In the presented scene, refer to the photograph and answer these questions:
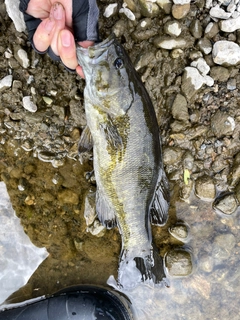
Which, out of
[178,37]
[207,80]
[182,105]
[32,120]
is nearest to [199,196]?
[182,105]

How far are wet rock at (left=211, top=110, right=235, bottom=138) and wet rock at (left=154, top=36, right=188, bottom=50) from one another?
698 mm

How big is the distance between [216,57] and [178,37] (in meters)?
0.38

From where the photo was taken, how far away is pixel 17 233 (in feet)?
11.0

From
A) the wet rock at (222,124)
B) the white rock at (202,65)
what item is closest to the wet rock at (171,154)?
the wet rock at (222,124)

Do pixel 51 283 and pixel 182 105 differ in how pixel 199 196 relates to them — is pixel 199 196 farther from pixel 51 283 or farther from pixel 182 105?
pixel 51 283

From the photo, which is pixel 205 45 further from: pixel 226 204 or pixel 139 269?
pixel 139 269

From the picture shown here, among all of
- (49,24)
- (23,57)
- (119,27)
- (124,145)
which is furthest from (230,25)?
(23,57)

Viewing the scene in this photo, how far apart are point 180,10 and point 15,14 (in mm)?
1451

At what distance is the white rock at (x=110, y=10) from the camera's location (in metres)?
2.78

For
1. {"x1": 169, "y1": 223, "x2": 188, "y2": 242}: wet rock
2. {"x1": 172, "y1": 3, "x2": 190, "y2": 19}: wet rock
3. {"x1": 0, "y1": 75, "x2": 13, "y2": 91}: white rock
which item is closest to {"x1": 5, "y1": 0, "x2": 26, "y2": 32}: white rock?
{"x1": 0, "y1": 75, "x2": 13, "y2": 91}: white rock

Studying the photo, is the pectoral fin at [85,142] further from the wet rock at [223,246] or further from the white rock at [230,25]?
the wet rock at [223,246]

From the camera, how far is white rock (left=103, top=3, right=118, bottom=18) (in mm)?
2779

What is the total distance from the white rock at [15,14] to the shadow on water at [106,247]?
1229 mm

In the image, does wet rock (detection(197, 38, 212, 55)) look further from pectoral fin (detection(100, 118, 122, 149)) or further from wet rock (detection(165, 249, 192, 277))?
wet rock (detection(165, 249, 192, 277))
